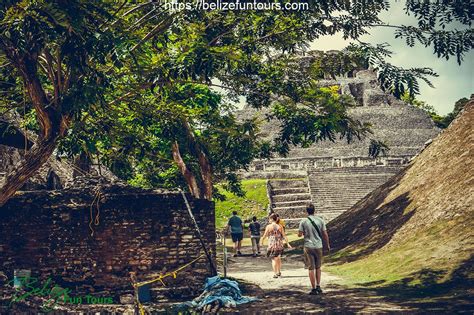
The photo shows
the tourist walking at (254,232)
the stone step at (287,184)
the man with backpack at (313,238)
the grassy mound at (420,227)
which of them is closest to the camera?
the man with backpack at (313,238)

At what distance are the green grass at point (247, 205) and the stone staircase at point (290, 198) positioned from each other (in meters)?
0.60

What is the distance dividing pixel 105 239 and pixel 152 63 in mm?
3779

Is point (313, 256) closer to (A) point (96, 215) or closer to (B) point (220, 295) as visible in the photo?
(B) point (220, 295)

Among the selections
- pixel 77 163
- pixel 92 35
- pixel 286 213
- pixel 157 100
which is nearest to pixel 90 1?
pixel 92 35

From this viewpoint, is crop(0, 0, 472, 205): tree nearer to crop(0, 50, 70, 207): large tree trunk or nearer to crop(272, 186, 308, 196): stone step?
crop(0, 50, 70, 207): large tree trunk

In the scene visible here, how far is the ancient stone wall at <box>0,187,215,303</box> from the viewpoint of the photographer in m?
12.7

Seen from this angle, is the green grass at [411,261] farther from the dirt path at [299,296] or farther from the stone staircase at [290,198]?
the stone staircase at [290,198]

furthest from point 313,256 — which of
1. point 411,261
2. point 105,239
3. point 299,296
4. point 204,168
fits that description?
point 204,168

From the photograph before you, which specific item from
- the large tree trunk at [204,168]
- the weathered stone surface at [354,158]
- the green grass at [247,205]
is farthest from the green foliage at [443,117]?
A: the large tree trunk at [204,168]

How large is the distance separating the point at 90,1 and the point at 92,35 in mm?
598

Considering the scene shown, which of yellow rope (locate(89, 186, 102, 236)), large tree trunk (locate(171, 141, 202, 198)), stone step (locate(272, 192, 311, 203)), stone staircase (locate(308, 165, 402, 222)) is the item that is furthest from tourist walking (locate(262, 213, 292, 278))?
stone step (locate(272, 192, 311, 203))

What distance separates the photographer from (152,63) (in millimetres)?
13219

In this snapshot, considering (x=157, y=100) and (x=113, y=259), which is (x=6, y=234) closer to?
(x=113, y=259)

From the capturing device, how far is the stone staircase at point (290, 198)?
38000 mm
